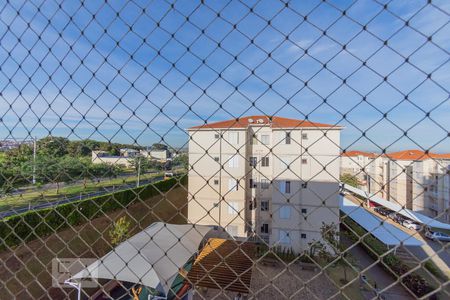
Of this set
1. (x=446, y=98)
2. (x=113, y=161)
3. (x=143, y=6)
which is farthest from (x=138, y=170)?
(x=446, y=98)

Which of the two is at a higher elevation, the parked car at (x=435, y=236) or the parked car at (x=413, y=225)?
the parked car at (x=435, y=236)

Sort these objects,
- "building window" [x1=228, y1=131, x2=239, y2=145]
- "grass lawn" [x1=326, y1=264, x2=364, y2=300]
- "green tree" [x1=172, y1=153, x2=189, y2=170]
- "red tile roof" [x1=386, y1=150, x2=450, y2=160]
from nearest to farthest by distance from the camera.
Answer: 1. "red tile roof" [x1=386, y1=150, x2=450, y2=160]
2. "grass lawn" [x1=326, y1=264, x2=364, y2=300]
3. "green tree" [x1=172, y1=153, x2=189, y2=170]
4. "building window" [x1=228, y1=131, x2=239, y2=145]

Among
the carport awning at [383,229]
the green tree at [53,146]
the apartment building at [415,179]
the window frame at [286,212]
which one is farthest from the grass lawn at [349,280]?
the green tree at [53,146]

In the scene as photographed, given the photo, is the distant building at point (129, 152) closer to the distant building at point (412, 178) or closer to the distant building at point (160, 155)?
the distant building at point (160, 155)

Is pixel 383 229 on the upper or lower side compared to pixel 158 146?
lower

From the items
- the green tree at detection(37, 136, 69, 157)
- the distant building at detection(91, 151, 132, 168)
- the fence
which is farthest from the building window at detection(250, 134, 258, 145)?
the green tree at detection(37, 136, 69, 157)

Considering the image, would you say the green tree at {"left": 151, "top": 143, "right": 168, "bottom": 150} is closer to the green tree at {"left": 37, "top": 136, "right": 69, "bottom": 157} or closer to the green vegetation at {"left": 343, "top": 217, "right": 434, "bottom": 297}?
the green tree at {"left": 37, "top": 136, "right": 69, "bottom": 157}

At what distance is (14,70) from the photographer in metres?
0.96

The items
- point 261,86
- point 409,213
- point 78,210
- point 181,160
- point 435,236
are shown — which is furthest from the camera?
point 78,210

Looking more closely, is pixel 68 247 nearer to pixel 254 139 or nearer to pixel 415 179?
pixel 254 139

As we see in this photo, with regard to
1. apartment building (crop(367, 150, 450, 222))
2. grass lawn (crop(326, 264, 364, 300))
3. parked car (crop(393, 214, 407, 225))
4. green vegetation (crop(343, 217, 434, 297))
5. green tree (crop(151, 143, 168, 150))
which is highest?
green tree (crop(151, 143, 168, 150))

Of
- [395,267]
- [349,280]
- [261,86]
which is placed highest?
[261,86]

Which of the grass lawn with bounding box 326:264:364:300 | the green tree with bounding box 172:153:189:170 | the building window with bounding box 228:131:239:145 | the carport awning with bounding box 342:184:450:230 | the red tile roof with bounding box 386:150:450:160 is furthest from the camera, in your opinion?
the building window with bounding box 228:131:239:145

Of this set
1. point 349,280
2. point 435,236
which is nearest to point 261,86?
point 435,236
